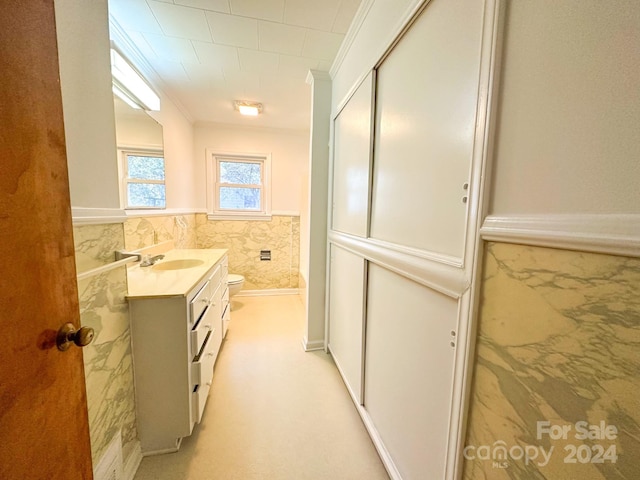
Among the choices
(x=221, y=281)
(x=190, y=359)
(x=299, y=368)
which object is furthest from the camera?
(x=221, y=281)

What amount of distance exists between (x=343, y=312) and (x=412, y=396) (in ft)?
2.87

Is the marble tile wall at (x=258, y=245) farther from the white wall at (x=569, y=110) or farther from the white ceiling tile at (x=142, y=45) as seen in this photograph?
the white wall at (x=569, y=110)

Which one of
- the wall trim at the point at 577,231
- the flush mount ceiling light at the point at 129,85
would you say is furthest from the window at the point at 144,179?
the wall trim at the point at 577,231

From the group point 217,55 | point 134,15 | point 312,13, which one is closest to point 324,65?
point 312,13

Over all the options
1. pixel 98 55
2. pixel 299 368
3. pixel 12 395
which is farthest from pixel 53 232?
pixel 299 368

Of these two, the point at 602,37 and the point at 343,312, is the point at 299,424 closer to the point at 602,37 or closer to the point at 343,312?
the point at 343,312

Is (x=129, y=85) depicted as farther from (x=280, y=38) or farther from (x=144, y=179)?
(x=280, y=38)

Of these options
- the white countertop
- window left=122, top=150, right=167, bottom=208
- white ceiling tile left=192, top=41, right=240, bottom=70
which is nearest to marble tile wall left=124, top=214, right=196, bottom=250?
window left=122, top=150, right=167, bottom=208

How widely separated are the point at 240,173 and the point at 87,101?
2767mm

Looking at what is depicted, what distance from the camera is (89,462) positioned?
0.73 metres

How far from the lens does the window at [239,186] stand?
3584mm

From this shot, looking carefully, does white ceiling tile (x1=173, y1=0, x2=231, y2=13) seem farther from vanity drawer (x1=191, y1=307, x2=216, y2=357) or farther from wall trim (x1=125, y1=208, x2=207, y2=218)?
vanity drawer (x1=191, y1=307, x2=216, y2=357)

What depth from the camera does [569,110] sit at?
1.57 feet

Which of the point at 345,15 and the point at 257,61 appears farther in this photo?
the point at 257,61
